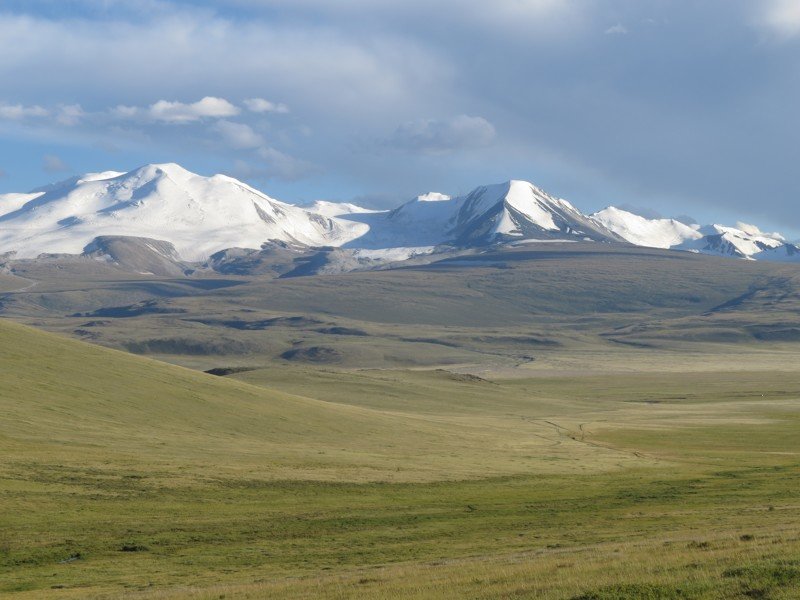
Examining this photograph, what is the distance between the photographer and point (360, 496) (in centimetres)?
5272

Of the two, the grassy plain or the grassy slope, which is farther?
the grassy slope

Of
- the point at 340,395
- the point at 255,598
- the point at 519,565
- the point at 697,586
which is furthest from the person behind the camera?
the point at 340,395

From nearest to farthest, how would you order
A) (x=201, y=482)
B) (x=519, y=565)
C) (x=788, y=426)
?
1. (x=519, y=565)
2. (x=201, y=482)
3. (x=788, y=426)

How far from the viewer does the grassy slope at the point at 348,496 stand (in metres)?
28.8

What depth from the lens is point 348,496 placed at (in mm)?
52531

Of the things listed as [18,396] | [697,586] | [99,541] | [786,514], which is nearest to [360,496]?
[99,541]

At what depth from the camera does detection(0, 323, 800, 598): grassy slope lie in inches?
1133

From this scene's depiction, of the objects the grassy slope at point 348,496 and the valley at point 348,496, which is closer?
the valley at point 348,496

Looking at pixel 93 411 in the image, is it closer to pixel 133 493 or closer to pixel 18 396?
pixel 18 396

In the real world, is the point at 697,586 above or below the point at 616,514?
above

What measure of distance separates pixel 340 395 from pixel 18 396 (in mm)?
62253

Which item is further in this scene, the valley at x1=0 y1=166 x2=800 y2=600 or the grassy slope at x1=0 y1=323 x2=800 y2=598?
the grassy slope at x1=0 y1=323 x2=800 y2=598

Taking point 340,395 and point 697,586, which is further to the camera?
point 340,395

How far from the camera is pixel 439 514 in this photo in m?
46.9
